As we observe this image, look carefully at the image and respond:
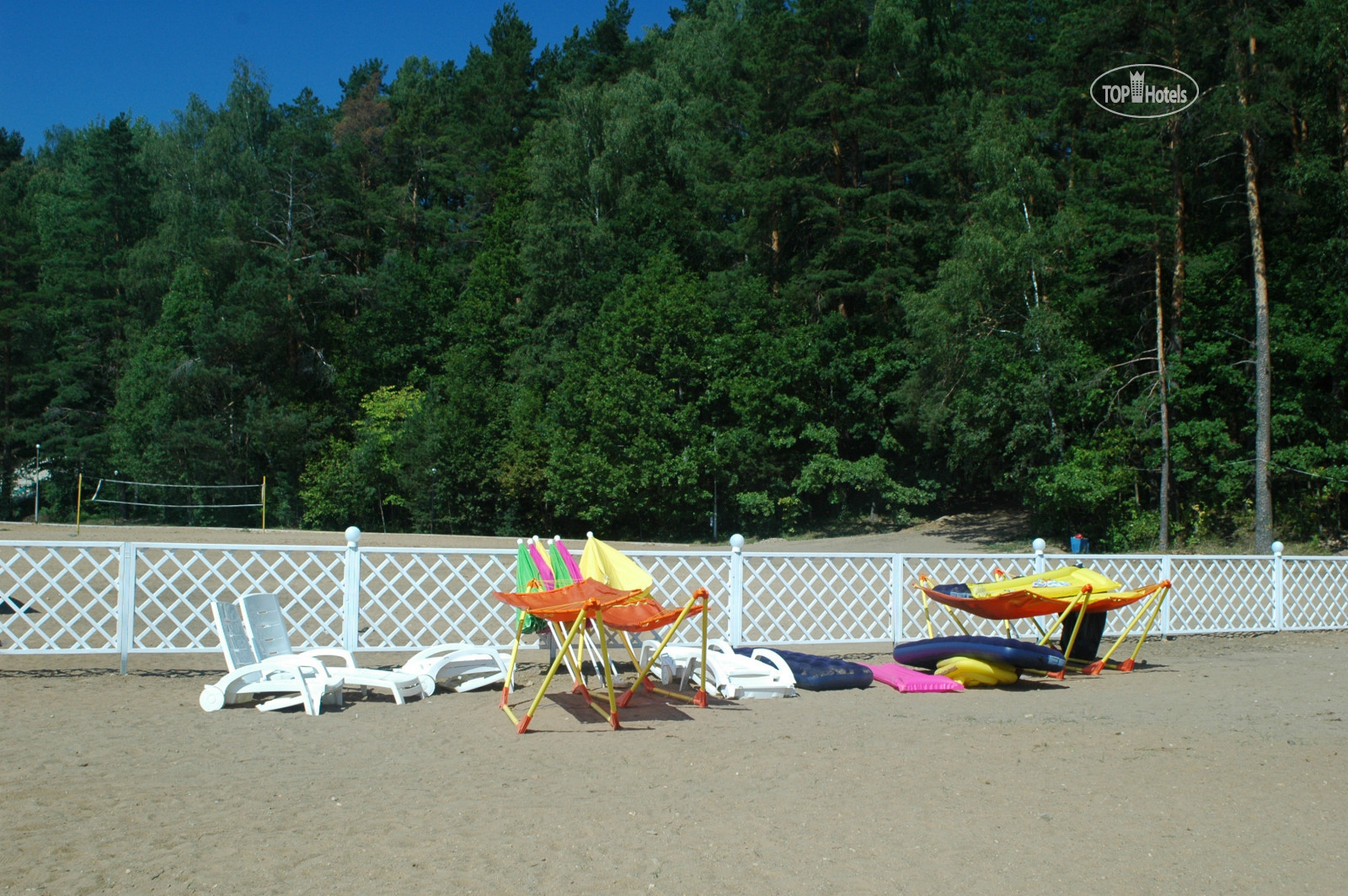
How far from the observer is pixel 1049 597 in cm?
766

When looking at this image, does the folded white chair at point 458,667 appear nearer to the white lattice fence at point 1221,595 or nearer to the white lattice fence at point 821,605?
the white lattice fence at point 821,605

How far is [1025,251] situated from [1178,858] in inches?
847

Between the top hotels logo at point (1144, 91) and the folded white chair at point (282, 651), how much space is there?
19.4 metres

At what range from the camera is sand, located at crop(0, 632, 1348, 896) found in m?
3.13

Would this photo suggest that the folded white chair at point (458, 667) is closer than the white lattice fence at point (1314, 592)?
Yes

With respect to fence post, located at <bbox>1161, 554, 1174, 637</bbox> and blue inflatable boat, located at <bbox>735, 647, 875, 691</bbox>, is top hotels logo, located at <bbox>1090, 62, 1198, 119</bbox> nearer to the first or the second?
fence post, located at <bbox>1161, 554, 1174, 637</bbox>

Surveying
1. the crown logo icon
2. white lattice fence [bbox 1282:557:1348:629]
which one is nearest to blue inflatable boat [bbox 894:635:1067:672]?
white lattice fence [bbox 1282:557:1348:629]

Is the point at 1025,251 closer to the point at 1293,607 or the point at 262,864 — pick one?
the point at 1293,607

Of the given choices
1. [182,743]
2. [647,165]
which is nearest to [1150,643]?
[182,743]

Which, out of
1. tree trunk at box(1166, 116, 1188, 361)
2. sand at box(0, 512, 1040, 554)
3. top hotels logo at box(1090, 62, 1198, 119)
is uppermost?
top hotels logo at box(1090, 62, 1198, 119)

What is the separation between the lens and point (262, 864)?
3.11 metres

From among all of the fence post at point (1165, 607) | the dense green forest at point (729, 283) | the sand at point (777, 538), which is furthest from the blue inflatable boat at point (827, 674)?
the dense green forest at point (729, 283)

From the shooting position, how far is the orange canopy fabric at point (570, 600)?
546 cm

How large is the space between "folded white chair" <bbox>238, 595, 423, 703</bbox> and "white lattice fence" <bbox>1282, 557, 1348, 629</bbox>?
34.3ft
